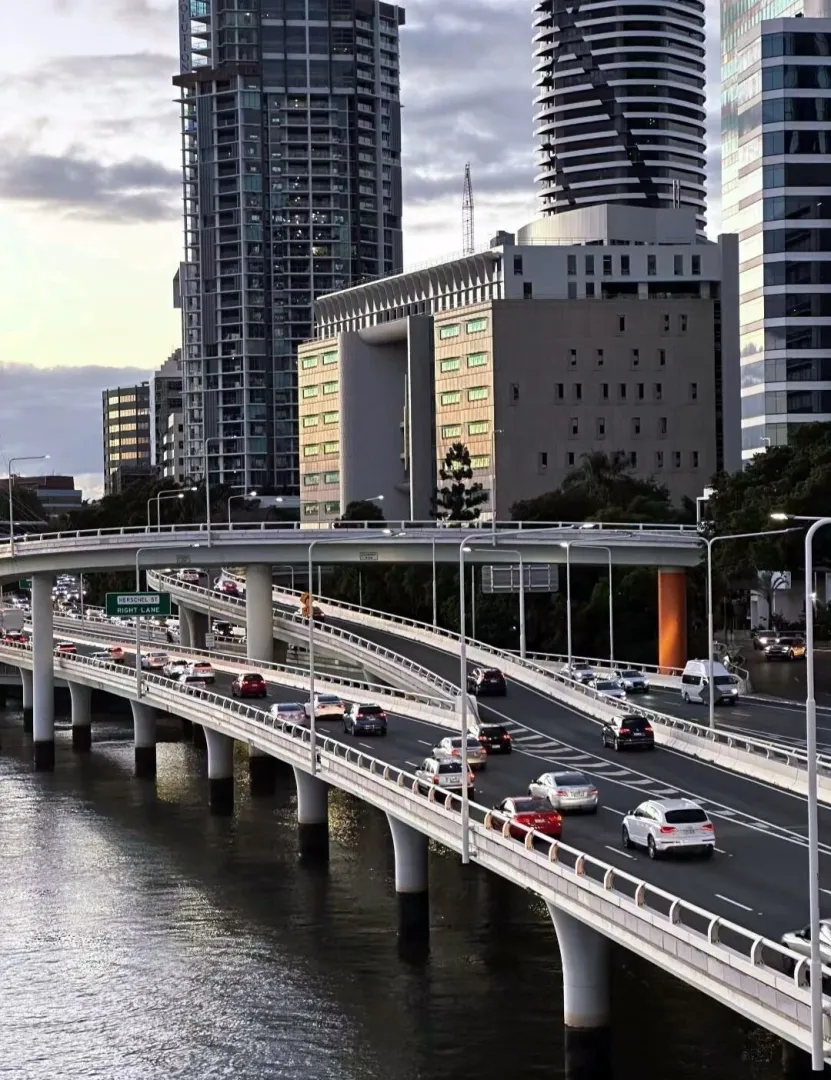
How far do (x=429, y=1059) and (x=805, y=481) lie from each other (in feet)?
229

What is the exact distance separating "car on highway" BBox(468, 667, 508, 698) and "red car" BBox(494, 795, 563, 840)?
138 feet

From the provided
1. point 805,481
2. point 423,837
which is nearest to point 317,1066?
point 423,837

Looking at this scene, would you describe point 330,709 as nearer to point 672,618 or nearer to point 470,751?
point 470,751

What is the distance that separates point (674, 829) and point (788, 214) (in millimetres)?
115848

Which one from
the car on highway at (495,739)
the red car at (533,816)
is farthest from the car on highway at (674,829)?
the car on highway at (495,739)

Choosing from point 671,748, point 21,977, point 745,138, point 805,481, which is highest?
point 745,138

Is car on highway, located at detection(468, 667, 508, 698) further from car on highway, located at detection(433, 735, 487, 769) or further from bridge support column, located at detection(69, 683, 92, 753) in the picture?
bridge support column, located at detection(69, 683, 92, 753)

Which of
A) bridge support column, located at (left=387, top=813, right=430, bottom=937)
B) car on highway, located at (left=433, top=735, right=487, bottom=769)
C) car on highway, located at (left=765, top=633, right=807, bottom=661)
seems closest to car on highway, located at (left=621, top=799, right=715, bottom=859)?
bridge support column, located at (left=387, top=813, right=430, bottom=937)

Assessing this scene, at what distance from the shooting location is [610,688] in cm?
9719

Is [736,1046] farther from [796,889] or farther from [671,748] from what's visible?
[671,748]

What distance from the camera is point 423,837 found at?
69.6 m

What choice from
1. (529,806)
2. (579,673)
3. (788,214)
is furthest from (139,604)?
(788,214)

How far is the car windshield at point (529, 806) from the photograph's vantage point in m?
58.3

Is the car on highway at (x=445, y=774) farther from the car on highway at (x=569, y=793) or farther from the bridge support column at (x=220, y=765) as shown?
the bridge support column at (x=220, y=765)
